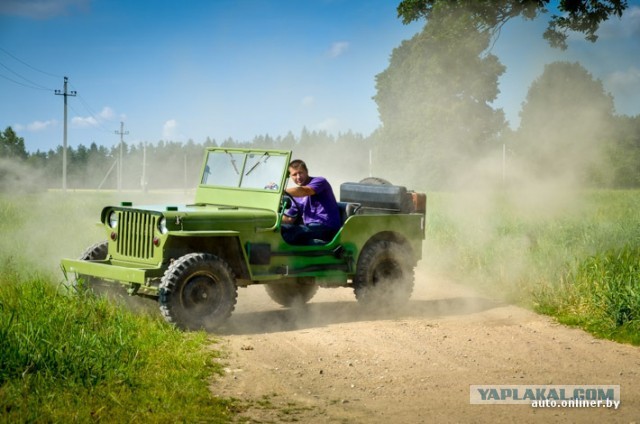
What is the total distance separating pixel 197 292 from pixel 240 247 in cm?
79

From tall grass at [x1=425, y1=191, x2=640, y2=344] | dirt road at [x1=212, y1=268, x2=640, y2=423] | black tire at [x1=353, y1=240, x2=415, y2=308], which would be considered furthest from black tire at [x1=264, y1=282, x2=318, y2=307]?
tall grass at [x1=425, y1=191, x2=640, y2=344]

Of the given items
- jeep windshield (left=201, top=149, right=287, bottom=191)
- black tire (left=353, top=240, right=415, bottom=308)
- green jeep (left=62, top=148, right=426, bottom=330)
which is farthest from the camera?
black tire (left=353, top=240, right=415, bottom=308)

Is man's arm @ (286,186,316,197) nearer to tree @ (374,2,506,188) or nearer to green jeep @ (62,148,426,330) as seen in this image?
green jeep @ (62,148,426,330)

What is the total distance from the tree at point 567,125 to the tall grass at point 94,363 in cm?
3463

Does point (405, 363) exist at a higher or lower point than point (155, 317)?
lower

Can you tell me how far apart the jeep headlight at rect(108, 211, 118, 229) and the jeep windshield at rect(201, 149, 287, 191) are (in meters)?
→ 1.33

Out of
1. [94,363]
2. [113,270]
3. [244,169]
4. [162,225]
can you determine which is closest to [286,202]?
[244,169]

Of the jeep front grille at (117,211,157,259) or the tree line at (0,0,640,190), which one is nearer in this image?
the jeep front grille at (117,211,157,259)

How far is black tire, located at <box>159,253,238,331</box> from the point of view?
960 centimetres

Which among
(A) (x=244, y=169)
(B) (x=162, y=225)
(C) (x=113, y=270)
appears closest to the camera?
(C) (x=113, y=270)

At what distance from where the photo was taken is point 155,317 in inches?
399

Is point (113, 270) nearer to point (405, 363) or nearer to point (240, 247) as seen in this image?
point (240, 247)

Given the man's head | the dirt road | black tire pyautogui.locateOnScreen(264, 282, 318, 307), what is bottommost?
the dirt road

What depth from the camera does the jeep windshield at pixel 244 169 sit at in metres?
10.9
